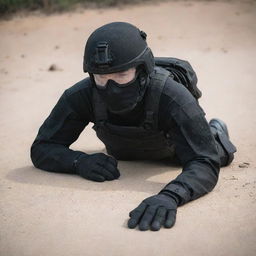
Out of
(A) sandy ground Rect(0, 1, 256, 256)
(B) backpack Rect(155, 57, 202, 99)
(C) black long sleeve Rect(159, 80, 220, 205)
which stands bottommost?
(A) sandy ground Rect(0, 1, 256, 256)

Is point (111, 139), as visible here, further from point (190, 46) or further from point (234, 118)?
point (190, 46)

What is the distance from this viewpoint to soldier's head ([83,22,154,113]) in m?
3.28

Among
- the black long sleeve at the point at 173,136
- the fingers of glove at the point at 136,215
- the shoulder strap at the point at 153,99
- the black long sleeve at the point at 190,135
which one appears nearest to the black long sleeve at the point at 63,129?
the black long sleeve at the point at 173,136

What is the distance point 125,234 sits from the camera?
2.90m

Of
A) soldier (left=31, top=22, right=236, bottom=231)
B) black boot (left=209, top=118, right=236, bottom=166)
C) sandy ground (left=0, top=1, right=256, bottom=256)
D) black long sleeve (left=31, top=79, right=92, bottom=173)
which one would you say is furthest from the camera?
black boot (left=209, top=118, right=236, bottom=166)

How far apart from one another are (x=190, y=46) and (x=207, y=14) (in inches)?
79.4

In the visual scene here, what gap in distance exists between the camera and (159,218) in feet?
9.73

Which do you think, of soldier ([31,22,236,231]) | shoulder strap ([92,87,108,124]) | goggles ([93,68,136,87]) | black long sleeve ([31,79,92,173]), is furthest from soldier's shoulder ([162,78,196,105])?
black long sleeve ([31,79,92,173])

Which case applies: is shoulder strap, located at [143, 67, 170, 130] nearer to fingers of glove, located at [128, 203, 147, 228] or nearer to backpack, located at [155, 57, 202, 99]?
backpack, located at [155, 57, 202, 99]

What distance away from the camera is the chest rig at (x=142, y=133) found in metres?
3.48

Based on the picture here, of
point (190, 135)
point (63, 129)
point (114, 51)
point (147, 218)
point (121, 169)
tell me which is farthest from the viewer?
point (121, 169)

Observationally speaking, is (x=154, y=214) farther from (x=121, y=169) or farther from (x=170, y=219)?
(x=121, y=169)

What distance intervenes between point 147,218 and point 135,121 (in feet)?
2.85

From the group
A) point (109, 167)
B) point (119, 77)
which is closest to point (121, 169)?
point (109, 167)
